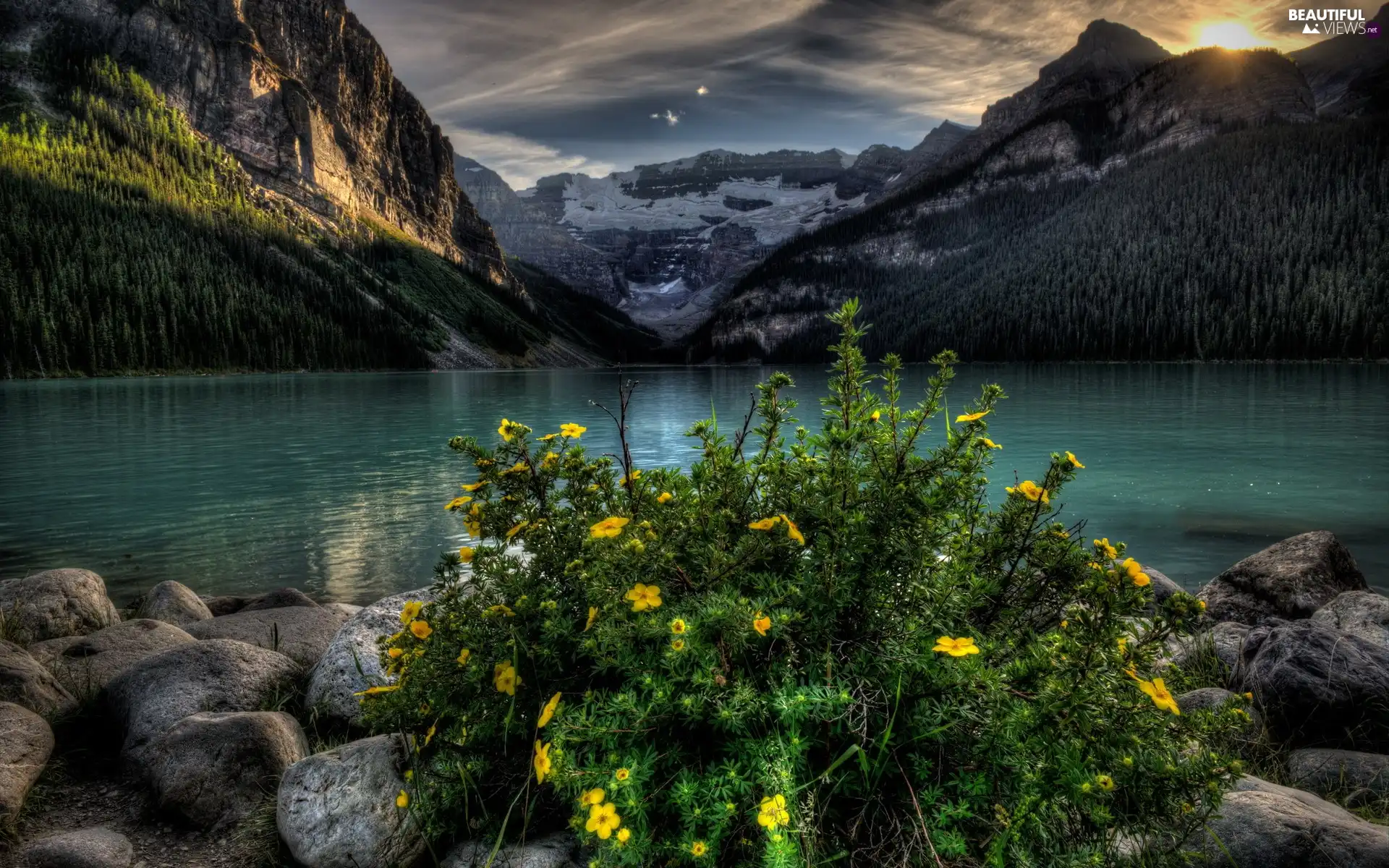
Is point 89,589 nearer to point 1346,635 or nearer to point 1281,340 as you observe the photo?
point 1346,635

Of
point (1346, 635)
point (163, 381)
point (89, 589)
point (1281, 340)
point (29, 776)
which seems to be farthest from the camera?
point (1281, 340)

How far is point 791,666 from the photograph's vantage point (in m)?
2.73

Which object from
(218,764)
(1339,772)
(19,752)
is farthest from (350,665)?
(1339,772)

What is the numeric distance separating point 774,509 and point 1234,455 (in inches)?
1478

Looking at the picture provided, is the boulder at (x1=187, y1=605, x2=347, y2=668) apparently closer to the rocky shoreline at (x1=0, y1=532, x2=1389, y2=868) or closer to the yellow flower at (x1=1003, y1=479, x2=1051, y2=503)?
the rocky shoreline at (x1=0, y1=532, x2=1389, y2=868)

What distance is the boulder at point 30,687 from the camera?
17.9ft

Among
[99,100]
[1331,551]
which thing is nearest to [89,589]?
[1331,551]

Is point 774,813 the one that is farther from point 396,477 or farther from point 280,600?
point 396,477

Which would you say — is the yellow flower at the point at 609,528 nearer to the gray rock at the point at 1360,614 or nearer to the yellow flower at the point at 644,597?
the yellow flower at the point at 644,597

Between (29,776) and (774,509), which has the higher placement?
(774,509)

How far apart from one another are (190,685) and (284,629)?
319 cm

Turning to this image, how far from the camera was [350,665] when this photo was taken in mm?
6270

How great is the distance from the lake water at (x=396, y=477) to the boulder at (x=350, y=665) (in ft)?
12.6

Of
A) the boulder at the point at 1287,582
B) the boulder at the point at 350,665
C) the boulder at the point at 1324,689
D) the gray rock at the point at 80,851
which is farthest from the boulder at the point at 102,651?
the boulder at the point at 1287,582
